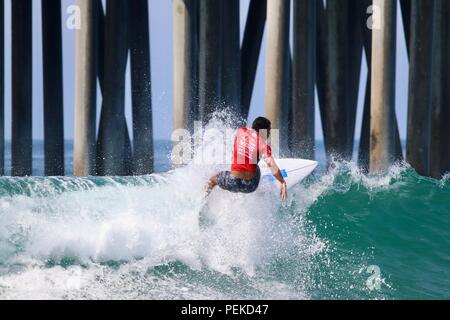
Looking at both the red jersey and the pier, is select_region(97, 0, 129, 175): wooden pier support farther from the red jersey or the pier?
the red jersey

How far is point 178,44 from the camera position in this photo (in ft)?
44.3

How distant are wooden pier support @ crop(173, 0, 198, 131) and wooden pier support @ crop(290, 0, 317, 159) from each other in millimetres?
1815

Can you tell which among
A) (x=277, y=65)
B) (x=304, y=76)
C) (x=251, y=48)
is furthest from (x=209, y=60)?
(x=251, y=48)

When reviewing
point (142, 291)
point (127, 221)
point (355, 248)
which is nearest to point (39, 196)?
point (127, 221)

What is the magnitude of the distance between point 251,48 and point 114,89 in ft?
11.5

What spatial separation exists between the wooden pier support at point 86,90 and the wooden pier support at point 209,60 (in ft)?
7.06

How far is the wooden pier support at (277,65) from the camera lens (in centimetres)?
1327

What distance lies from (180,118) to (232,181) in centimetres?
442

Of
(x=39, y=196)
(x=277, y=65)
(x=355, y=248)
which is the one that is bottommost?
(x=355, y=248)

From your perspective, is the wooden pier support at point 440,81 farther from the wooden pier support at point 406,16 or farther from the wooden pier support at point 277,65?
the wooden pier support at point 277,65

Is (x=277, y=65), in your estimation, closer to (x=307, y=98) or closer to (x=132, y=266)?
(x=307, y=98)

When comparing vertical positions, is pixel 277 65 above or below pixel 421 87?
above

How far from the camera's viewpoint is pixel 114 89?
14031 mm

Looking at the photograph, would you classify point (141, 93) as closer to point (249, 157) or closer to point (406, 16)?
point (249, 157)
